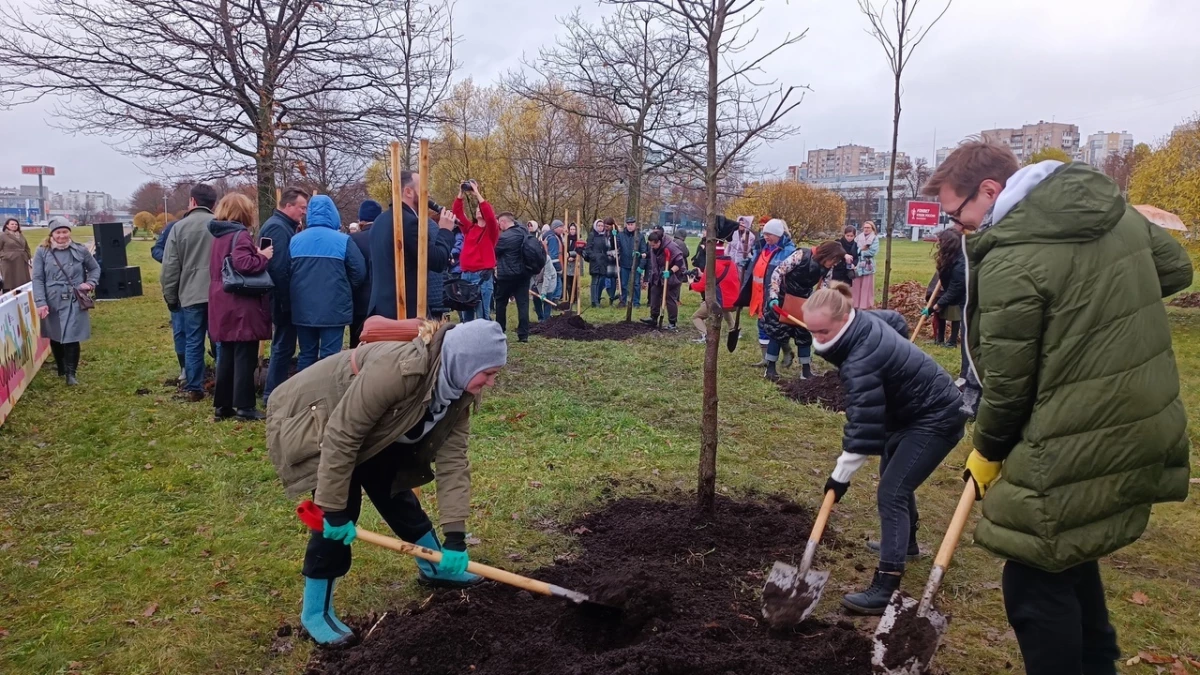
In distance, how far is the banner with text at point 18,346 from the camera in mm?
7121

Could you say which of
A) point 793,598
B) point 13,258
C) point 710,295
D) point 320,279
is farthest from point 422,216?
point 13,258

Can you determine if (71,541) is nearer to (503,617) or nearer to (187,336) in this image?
(503,617)

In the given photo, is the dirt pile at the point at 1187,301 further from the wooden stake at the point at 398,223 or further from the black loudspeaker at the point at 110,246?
the black loudspeaker at the point at 110,246

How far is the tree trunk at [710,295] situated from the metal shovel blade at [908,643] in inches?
63.7

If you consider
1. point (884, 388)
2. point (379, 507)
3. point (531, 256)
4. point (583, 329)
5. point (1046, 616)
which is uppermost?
point (531, 256)

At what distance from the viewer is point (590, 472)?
5863 mm

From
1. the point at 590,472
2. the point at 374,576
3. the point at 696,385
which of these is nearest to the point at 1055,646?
the point at 374,576

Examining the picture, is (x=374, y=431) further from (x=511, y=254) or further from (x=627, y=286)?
(x=627, y=286)

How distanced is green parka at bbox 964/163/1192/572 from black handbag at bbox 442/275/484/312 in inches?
317

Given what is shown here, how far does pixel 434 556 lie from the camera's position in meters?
3.30

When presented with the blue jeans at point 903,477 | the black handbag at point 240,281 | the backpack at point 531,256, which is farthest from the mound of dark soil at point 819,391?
the black handbag at point 240,281

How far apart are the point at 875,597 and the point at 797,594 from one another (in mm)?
659

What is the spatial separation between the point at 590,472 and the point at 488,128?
1017 inches

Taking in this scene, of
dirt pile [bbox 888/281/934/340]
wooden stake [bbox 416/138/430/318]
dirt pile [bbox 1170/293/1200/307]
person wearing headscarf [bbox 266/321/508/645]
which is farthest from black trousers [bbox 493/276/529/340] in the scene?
dirt pile [bbox 1170/293/1200/307]
